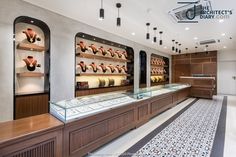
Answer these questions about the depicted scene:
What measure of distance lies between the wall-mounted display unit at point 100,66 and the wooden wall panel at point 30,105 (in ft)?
3.87

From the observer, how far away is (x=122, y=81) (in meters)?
7.77

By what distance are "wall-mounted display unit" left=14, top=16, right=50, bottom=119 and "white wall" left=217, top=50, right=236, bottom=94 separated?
11665 mm

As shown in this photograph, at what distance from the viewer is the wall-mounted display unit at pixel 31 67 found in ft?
12.7

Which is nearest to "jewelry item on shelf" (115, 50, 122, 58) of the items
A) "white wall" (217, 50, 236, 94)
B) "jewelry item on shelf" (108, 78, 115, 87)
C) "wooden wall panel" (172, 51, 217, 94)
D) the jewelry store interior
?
the jewelry store interior

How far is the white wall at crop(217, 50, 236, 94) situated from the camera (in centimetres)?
1109

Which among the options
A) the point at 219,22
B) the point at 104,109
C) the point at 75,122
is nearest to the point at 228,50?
the point at 219,22

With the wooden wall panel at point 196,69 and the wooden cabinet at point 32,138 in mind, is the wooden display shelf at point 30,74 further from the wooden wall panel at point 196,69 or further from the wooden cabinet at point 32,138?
the wooden wall panel at point 196,69

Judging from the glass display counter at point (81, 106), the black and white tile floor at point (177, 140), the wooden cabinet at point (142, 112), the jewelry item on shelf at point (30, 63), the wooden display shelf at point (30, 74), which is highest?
the jewelry item on shelf at point (30, 63)

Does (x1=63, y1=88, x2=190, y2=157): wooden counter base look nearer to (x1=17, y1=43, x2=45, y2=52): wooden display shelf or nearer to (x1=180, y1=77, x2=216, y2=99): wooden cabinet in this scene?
(x1=17, y1=43, x2=45, y2=52): wooden display shelf

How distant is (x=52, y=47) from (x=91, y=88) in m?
2.12

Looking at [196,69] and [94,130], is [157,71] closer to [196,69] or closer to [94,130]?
[196,69]

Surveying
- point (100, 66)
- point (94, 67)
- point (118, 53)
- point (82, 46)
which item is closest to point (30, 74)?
point (82, 46)

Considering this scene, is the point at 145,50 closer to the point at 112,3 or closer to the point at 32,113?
the point at 112,3

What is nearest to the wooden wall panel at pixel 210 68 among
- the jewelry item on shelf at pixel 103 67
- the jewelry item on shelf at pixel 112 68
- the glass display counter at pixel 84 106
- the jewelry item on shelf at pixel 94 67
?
the jewelry item on shelf at pixel 112 68
